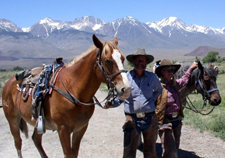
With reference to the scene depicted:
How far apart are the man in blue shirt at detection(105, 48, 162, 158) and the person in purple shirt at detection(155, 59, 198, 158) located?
255mm

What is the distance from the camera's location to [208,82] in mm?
4453

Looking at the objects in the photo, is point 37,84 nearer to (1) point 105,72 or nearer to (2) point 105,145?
(1) point 105,72

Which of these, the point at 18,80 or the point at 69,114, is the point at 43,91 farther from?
the point at 18,80

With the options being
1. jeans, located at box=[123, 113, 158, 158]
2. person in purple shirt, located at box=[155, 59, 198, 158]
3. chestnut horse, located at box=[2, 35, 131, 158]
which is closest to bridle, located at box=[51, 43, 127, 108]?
chestnut horse, located at box=[2, 35, 131, 158]

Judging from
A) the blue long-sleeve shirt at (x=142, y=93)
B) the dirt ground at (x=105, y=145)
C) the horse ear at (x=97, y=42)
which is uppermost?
the horse ear at (x=97, y=42)

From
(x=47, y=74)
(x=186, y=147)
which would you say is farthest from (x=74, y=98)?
(x=186, y=147)

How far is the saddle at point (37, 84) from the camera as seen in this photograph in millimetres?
3793

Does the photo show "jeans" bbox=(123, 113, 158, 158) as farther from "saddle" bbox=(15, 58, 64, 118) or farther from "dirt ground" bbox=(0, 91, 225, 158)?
"dirt ground" bbox=(0, 91, 225, 158)

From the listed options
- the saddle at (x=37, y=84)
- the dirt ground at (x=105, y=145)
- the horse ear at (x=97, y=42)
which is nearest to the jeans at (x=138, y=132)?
the horse ear at (x=97, y=42)

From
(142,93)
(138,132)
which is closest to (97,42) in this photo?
(142,93)

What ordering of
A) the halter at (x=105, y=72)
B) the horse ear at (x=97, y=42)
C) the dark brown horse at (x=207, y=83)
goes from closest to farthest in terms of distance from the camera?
1. the halter at (x=105, y=72)
2. the horse ear at (x=97, y=42)
3. the dark brown horse at (x=207, y=83)

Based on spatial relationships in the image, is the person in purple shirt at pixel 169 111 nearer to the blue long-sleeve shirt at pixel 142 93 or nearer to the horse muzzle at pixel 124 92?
the blue long-sleeve shirt at pixel 142 93

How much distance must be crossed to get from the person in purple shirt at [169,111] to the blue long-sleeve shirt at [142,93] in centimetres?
35

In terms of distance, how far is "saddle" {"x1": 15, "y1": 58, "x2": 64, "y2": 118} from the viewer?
3.79 meters
